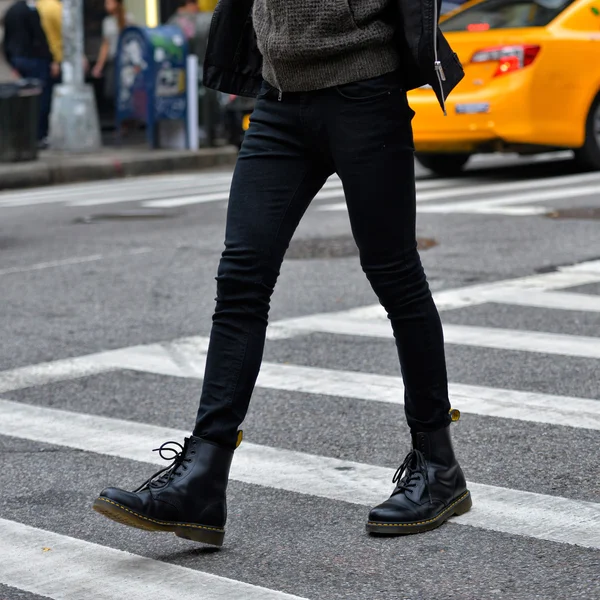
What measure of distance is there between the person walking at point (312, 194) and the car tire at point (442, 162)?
998 cm

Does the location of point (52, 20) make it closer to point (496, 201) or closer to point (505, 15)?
point (505, 15)

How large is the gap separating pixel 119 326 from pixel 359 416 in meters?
2.08

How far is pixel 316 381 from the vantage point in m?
5.24

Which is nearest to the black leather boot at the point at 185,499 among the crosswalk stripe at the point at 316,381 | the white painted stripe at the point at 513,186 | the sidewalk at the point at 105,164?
the crosswalk stripe at the point at 316,381

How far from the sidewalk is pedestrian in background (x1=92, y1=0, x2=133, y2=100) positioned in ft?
5.75

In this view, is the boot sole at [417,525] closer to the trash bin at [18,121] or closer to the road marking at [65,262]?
the road marking at [65,262]

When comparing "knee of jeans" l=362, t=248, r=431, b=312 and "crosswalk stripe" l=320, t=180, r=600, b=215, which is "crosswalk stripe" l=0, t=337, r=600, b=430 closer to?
"knee of jeans" l=362, t=248, r=431, b=312

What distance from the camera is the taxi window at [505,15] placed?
12341mm

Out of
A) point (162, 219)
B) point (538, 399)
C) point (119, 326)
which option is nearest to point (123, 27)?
point (162, 219)

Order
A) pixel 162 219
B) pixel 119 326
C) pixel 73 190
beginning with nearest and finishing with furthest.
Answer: pixel 119 326 → pixel 162 219 → pixel 73 190

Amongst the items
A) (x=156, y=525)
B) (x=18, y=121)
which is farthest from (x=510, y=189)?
(x=156, y=525)

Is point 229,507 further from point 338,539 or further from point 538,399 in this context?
point 538,399

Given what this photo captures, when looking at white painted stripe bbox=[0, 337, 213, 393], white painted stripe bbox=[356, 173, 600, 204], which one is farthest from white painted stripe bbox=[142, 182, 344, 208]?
white painted stripe bbox=[0, 337, 213, 393]

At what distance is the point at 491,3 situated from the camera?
42.4ft
